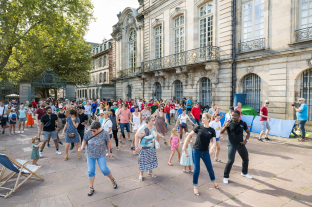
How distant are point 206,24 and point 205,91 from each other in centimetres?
541

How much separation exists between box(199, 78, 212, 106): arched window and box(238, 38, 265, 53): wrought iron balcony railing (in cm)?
343

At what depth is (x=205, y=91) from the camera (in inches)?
616

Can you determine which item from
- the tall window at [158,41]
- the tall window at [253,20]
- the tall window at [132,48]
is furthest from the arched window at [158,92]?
the tall window at [253,20]

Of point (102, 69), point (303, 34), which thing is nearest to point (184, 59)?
point (303, 34)

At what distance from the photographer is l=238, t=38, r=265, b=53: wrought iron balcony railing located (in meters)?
11.9

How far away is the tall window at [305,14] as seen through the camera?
10055 millimetres

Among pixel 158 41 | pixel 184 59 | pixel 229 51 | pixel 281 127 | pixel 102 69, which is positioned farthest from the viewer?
pixel 102 69

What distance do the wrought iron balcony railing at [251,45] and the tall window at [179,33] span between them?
617 centimetres

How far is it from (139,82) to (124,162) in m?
18.2

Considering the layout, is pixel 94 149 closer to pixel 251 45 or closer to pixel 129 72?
pixel 251 45

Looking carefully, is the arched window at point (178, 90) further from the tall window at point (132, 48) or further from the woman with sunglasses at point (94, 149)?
the woman with sunglasses at point (94, 149)

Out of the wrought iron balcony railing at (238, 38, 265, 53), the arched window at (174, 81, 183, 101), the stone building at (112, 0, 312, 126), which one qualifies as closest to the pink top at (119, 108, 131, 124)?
the stone building at (112, 0, 312, 126)

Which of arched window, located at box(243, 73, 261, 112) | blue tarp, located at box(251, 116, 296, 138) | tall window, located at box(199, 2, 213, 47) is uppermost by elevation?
→ tall window, located at box(199, 2, 213, 47)

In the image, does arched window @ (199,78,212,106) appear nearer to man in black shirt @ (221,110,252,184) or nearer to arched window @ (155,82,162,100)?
arched window @ (155,82,162,100)
